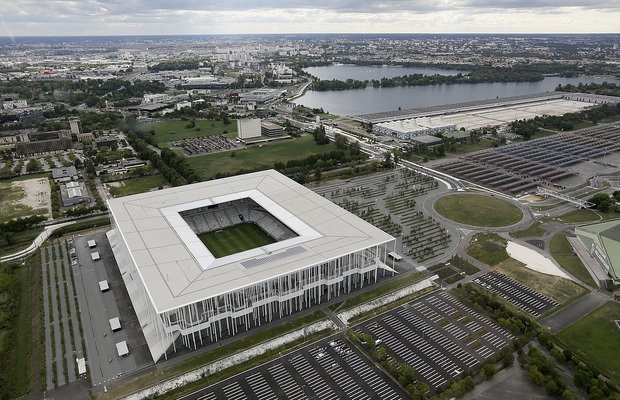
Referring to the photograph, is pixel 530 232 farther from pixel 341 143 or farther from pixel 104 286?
pixel 104 286

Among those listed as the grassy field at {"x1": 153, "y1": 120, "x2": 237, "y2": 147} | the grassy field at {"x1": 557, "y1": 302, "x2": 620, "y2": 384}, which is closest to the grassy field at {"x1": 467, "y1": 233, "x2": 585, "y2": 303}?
the grassy field at {"x1": 557, "y1": 302, "x2": 620, "y2": 384}

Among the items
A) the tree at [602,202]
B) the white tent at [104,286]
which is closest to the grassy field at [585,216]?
the tree at [602,202]

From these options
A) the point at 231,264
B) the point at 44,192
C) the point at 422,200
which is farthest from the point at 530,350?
the point at 44,192

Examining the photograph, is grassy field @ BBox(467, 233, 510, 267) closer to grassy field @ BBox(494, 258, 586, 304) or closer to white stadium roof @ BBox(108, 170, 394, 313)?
grassy field @ BBox(494, 258, 586, 304)

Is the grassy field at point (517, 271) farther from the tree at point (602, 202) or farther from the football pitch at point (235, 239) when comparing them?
the football pitch at point (235, 239)

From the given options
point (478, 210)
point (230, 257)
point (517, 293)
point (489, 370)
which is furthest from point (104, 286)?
point (478, 210)

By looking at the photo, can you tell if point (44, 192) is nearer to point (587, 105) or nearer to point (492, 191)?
point (492, 191)
